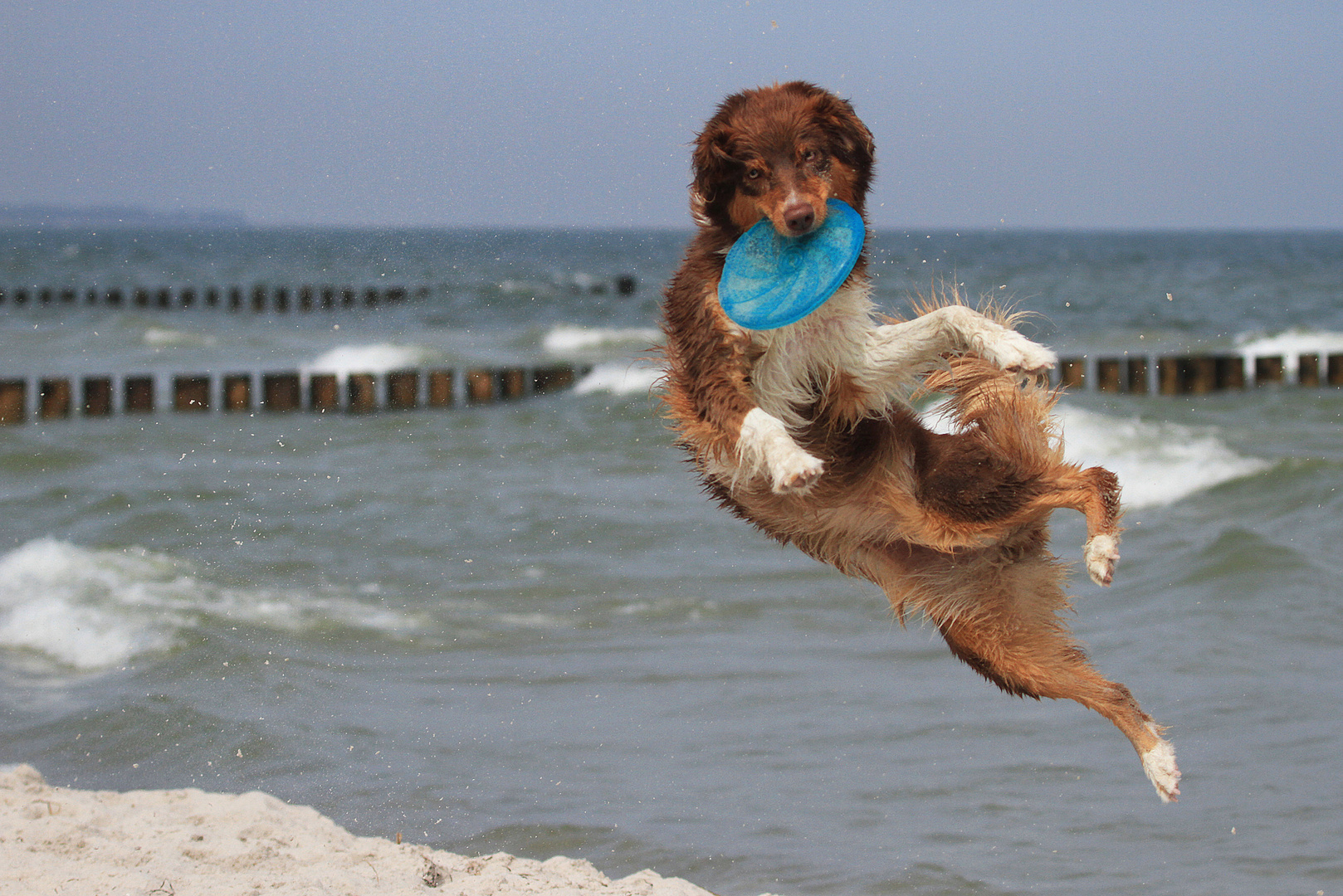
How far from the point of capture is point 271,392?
18.5 m

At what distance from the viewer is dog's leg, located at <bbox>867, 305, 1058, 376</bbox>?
374 cm

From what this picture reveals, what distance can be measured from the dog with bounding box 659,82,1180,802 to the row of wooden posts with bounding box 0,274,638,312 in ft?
110

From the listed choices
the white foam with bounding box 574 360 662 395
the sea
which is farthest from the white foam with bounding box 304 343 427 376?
the sea

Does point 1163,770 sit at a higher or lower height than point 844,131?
lower

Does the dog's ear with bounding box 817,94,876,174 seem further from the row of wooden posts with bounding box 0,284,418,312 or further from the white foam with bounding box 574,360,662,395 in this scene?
the row of wooden posts with bounding box 0,284,418,312

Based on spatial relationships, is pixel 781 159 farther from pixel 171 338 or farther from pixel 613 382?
pixel 171 338

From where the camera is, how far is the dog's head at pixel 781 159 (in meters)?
3.48

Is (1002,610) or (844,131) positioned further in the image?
(1002,610)

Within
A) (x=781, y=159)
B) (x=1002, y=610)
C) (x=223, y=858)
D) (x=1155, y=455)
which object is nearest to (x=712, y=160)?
(x=781, y=159)

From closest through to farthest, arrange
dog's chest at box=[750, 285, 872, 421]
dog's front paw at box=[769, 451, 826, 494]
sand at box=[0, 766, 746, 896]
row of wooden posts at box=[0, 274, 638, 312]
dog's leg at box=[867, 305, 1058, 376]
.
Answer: dog's front paw at box=[769, 451, 826, 494] < dog's leg at box=[867, 305, 1058, 376] < dog's chest at box=[750, 285, 872, 421] < sand at box=[0, 766, 746, 896] < row of wooden posts at box=[0, 274, 638, 312]

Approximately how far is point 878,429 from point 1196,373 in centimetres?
1707

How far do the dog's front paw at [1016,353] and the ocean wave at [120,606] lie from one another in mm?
5658

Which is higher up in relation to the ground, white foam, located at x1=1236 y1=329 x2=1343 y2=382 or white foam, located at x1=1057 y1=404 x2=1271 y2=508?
white foam, located at x1=1236 y1=329 x2=1343 y2=382

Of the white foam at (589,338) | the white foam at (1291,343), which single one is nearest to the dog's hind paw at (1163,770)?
the white foam at (1291,343)
